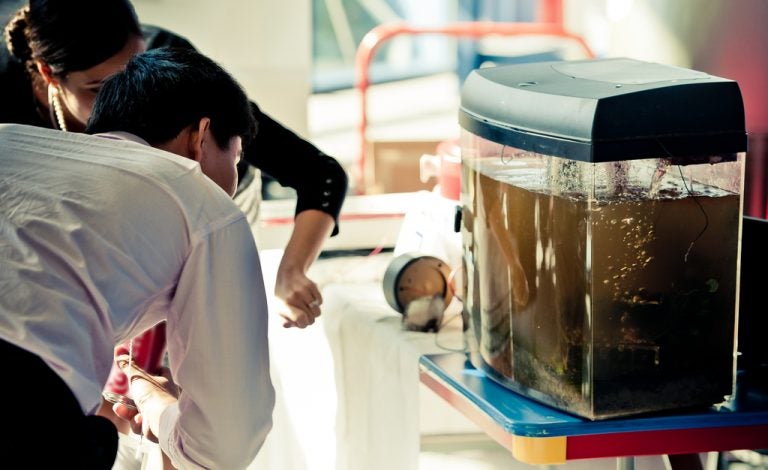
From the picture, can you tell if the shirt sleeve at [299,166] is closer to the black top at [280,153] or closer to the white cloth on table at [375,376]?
the black top at [280,153]

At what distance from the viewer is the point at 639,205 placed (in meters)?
1.10

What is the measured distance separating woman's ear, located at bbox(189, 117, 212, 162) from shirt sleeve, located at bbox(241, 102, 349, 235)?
52 centimetres

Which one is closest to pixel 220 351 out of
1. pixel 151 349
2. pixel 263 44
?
pixel 151 349

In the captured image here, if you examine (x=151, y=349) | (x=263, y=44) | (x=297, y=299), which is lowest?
(x=151, y=349)

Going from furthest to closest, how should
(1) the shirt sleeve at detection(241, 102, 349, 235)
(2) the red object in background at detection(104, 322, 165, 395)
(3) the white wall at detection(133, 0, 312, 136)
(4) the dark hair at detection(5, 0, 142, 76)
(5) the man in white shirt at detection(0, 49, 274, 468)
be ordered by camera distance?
(3) the white wall at detection(133, 0, 312, 136)
(2) the red object in background at detection(104, 322, 165, 395)
(1) the shirt sleeve at detection(241, 102, 349, 235)
(4) the dark hair at detection(5, 0, 142, 76)
(5) the man in white shirt at detection(0, 49, 274, 468)

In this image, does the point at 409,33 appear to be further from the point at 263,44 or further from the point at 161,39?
the point at 161,39

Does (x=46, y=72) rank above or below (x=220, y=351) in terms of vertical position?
above

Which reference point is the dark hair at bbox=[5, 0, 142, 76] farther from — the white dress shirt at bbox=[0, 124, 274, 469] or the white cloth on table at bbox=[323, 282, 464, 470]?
the white cloth on table at bbox=[323, 282, 464, 470]

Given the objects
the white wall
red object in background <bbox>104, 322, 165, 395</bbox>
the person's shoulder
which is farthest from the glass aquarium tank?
the white wall

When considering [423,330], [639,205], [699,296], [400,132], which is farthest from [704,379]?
[400,132]

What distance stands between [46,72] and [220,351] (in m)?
0.69

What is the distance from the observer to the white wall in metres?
3.30

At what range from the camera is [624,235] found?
3.62 feet

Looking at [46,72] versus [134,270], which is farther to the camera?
[46,72]
